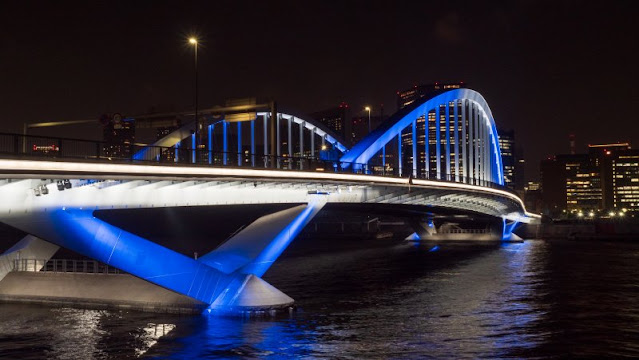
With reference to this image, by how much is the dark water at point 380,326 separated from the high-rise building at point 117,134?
20.0 ft

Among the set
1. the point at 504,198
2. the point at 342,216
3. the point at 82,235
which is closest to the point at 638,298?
the point at 82,235

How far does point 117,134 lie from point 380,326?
1573cm

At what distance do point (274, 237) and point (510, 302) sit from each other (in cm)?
1155

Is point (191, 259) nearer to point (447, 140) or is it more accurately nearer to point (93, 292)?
point (93, 292)

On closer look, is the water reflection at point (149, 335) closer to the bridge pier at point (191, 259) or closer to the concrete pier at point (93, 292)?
the bridge pier at point (191, 259)

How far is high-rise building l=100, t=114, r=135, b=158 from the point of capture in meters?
28.3

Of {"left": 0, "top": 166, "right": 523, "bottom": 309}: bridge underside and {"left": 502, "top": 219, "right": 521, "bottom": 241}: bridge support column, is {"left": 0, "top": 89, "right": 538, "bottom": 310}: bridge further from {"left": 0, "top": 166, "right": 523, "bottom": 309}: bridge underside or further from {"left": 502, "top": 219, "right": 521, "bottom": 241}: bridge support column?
{"left": 502, "top": 219, "right": 521, "bottom": 241}: bridge support column

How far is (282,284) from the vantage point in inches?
1783

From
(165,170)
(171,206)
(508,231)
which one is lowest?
(508,231)

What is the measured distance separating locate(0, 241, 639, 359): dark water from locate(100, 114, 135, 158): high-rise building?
6102 mm

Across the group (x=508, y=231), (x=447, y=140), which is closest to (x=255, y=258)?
(x=447, y=140)

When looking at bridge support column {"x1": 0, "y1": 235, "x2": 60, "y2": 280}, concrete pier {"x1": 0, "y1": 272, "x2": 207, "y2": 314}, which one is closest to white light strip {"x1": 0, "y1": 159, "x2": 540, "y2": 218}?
concrete pier {"x1": 0, "y1": 272, "x2": 207, "y2": 314}

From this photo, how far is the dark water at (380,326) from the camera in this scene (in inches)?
977

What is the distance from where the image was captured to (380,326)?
2997cm
